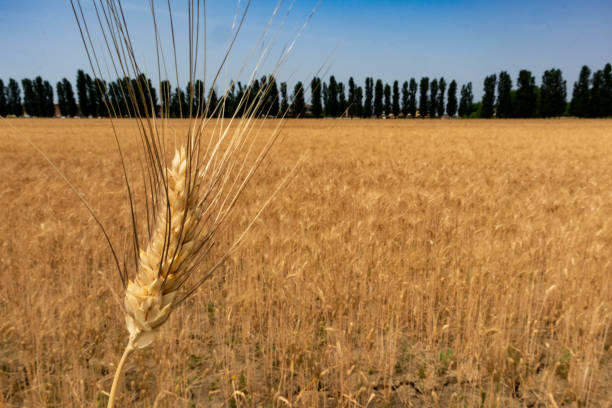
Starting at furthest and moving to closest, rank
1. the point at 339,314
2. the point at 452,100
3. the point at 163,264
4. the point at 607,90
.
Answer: the point at 452,100, the point at 607,90, the point at 339,314, the point at 163,264

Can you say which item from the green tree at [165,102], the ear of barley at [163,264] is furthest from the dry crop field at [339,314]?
the ear of barley at [163,264]

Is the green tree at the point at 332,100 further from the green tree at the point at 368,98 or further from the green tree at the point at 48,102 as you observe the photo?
the green tree at the point at 48,102

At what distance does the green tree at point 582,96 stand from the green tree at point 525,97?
582cm

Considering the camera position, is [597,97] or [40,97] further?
[40,97]

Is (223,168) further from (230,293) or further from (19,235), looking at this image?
(19,235)

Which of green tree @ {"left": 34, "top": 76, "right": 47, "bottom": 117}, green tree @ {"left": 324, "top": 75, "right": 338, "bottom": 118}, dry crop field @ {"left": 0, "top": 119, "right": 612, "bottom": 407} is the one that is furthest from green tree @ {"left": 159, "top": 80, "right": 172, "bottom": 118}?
green tree @ {"left": 34, "top": 76, "right": 47, "bottom": 117}

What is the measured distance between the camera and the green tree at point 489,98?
218 ft

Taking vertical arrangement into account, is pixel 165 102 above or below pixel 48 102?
below

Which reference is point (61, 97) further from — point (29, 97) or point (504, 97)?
point (504, 97)

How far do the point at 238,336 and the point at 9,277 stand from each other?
1.87 meters

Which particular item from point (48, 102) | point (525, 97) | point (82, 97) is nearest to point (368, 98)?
point (525, 97)

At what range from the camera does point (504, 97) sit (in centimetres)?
6588

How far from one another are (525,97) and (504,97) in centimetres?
323

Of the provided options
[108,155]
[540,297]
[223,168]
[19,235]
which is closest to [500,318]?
[540,297]
